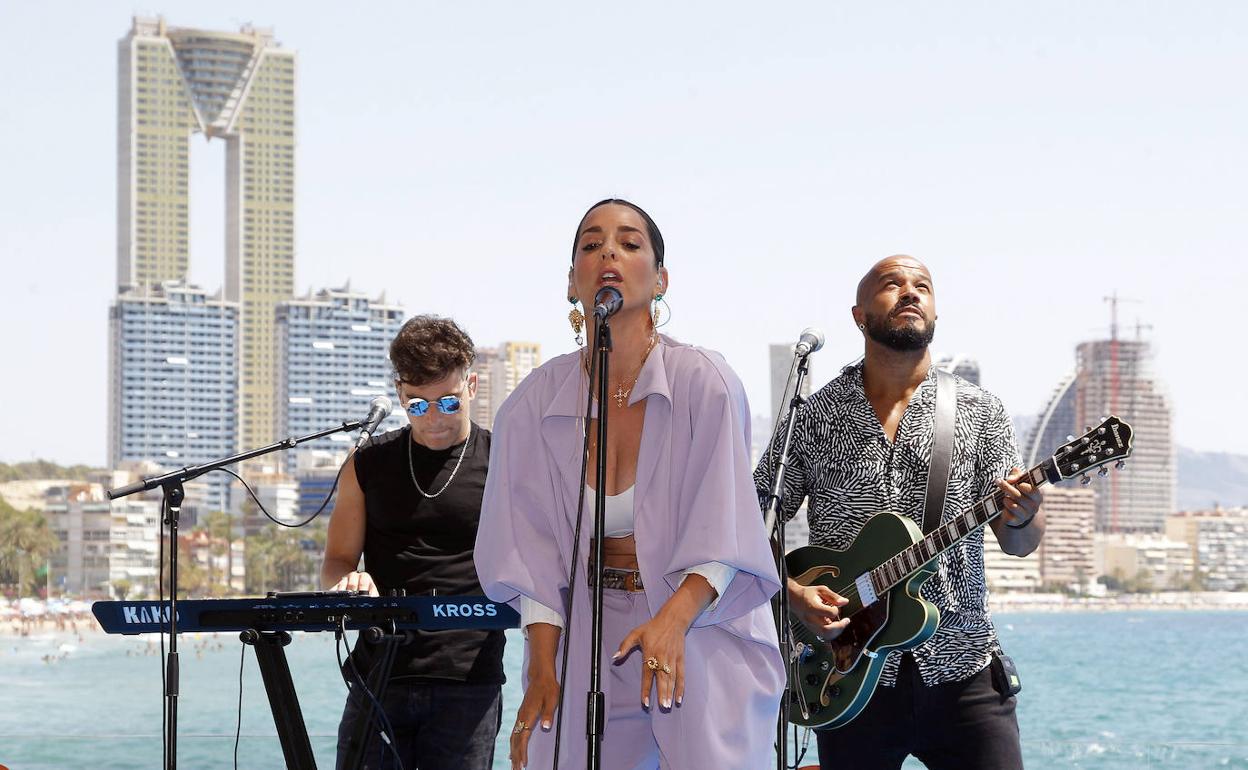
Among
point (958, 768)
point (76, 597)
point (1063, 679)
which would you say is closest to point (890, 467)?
point (958, 768)

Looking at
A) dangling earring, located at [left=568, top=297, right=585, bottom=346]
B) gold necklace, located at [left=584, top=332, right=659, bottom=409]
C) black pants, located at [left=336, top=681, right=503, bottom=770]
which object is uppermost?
dangling earring, located at [left=568, top=297, right=585, bottom=346]

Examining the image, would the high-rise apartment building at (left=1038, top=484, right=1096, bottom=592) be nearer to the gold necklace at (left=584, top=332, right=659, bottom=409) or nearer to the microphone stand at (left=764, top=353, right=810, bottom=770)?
the microphone stand at (left=764, top=353, right=810, bottom=770)

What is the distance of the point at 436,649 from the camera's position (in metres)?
3.39

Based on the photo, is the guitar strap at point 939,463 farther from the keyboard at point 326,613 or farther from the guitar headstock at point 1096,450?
the keyboard at point 326,613

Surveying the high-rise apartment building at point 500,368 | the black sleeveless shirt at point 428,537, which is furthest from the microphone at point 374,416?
the high-rise apartment building at point 500,368

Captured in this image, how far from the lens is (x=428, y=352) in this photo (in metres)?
3.48

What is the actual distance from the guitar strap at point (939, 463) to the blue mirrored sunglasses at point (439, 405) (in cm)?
110

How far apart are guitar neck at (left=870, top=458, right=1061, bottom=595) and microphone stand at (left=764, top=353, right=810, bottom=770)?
0.73 ft

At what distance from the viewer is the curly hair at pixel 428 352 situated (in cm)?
349

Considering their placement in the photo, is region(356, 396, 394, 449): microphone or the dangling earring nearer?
the dangling earring

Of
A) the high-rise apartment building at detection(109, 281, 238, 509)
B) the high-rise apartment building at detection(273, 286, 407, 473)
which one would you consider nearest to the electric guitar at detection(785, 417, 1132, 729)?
the high-rise apartment building at detection(109, 281, 238, 509)

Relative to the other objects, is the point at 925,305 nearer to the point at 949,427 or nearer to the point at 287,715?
the point at 949,427

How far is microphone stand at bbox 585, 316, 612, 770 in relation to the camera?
218cm

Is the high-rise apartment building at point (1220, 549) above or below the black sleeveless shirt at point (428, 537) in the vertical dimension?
below
